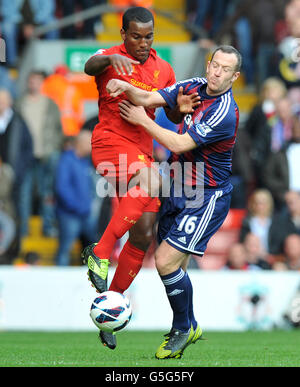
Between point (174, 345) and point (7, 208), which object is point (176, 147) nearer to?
point (174, 345)

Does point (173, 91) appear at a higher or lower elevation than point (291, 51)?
lower

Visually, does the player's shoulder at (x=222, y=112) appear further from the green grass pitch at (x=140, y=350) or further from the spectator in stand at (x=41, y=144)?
the spectator in stand at (x=41, y=144)

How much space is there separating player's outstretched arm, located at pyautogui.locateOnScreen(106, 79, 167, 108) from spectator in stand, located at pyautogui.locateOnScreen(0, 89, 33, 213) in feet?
19.4

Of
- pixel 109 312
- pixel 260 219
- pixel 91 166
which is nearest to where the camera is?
pixel 109 312

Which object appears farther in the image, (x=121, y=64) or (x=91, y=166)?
(x=91, y=166)

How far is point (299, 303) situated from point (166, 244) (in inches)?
207

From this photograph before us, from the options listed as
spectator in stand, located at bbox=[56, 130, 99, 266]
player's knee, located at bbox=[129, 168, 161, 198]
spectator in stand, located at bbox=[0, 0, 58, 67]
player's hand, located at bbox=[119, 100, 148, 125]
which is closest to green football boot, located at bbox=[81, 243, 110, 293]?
player's knee, located at bbox=[129, 168, 161, 198]

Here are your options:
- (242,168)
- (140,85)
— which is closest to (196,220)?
(140,85)

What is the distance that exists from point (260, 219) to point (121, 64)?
6627 mm

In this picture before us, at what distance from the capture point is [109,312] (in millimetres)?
7914

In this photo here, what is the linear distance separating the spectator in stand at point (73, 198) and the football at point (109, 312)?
231 inches

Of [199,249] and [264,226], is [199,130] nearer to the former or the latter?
[199,249]

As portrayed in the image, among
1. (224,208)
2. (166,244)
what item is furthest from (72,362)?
(224,208)

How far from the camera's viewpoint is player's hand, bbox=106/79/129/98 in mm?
7938
